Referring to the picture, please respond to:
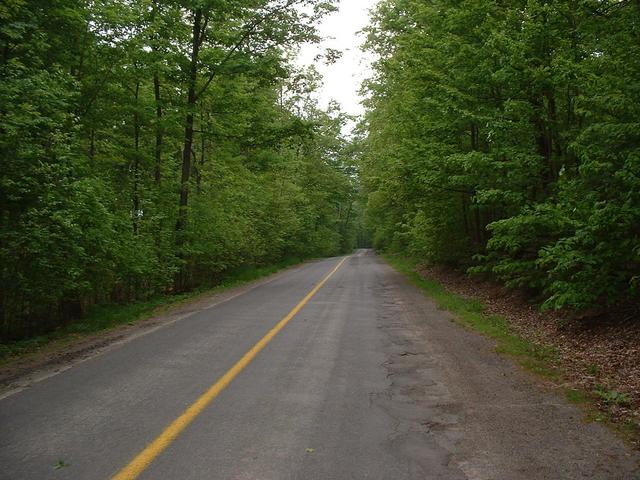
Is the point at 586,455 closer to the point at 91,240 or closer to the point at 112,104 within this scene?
the point at 91,240

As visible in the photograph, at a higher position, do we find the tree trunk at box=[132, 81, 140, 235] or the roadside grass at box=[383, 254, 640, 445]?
the tree trunk at box=[132, 81, 140, 235]

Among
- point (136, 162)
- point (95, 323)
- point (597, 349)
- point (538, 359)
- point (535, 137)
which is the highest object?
point (136, 162)

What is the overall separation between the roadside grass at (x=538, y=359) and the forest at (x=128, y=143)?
26.9ft

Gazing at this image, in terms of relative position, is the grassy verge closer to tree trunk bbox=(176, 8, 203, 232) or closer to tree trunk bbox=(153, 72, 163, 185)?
tree trunk bbox=(176, 8, 203, 232)

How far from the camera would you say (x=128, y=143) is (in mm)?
16688

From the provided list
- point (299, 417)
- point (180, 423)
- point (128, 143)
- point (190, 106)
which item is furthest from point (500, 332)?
point (128, 143)

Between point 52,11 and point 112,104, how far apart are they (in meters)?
4.00

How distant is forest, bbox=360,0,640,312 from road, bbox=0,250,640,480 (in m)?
2.36

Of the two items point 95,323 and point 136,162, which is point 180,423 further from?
point 136,162

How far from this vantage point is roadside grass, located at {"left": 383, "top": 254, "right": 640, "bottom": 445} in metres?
4.61

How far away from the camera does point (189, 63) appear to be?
16641 mm

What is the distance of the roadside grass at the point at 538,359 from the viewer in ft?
15.1

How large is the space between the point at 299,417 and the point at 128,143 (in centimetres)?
1477

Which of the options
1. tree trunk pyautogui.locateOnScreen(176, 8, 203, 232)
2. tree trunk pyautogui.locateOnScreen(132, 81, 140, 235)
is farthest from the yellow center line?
tree trunk pyautogui.locateOnScreen(176, 8, 203, 232)
